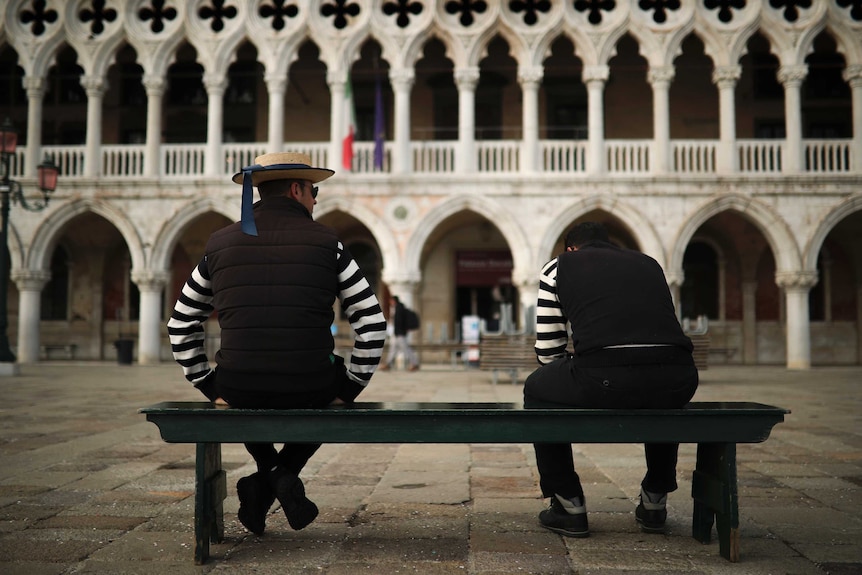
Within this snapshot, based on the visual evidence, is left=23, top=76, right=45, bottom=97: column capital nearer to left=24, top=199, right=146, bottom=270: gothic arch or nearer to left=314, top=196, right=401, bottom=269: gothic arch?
left=24, top=199, right=146, bottom=270: gothic arch

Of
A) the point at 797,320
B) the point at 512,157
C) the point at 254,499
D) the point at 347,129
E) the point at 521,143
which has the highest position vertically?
the point at 347,129

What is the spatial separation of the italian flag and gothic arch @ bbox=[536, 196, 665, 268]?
4800mm

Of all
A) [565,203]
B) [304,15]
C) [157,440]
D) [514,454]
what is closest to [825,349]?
[565,203]

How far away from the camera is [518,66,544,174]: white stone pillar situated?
18.5 m

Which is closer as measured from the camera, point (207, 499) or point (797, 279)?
point (207, 499)

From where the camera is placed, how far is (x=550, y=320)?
12.0 ft

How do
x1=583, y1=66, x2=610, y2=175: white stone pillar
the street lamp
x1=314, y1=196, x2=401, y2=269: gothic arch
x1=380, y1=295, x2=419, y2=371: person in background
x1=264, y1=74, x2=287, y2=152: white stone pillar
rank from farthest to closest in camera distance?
x1=264, y1=74, x2=287, y2=152: white stone pillar, x1=314, y1=196, x2=401, y2=269: gothic arch, x1=583, y1=66, x2=610, y2=175: white stone pillar, x1=380, y1=295, x2=419, y2=371: person in background, the street lamp

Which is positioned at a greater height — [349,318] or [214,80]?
[214,80]

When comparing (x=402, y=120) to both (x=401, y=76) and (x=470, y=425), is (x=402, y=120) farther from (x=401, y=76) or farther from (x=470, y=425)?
(x=470, y=425)

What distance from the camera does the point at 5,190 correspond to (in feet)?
47.7

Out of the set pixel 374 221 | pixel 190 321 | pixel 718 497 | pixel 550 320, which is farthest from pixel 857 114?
pixel 190 321

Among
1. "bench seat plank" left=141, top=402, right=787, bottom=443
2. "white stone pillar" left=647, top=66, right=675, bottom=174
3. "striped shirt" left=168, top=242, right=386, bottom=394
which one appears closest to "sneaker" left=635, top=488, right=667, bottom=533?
"bench seat plank" left=141, top=402, right=787, bottom=443

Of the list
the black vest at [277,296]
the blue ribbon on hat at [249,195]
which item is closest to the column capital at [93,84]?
the blue ribbon on hat at [249,195]

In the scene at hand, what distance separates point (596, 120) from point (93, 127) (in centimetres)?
1197
